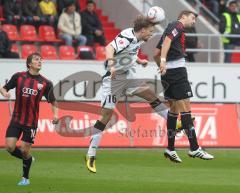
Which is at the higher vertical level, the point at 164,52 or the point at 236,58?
the point at 236,58

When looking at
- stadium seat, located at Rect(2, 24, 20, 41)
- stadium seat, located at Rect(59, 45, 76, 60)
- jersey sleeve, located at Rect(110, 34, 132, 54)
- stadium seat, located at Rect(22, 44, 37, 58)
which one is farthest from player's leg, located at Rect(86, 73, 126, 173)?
stadium seat, located at Rect(2, 24, 20, 41)

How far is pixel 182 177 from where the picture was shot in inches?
543

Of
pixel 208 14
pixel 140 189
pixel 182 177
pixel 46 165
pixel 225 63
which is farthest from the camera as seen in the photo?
Answer: pixel 208 14

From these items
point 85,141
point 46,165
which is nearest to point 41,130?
point 85,141

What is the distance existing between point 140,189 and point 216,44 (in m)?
13.0

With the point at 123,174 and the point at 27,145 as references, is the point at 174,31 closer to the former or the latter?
the point at 123,174

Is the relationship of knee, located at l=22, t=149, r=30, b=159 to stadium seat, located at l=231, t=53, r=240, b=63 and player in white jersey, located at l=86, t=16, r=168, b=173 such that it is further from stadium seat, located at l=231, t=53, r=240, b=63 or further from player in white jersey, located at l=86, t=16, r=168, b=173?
stadium seat, located at l=231, t=53, r=240, b=63

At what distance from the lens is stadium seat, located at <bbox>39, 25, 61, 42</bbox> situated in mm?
23203

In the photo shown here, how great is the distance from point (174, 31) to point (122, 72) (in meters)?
1.05

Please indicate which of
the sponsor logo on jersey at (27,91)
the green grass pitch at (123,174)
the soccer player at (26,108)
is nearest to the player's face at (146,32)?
the soccer player at (26,108)

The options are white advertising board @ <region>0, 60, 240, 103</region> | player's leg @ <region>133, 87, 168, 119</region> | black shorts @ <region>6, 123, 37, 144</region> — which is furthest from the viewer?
white advertising board @ <region>0, 60, 240, 103</region>

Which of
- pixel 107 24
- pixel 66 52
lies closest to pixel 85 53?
pixel 66 52

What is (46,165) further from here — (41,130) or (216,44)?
(216,44)

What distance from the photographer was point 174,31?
13.8 metres
